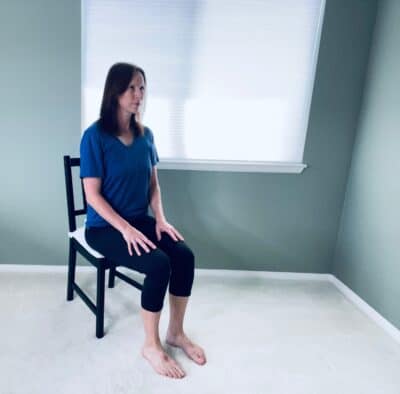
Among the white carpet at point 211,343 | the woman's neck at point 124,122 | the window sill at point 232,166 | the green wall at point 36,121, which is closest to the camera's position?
the white carpet at point 211,343

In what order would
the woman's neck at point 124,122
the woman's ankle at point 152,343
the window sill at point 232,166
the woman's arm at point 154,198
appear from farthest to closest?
1. the window sill at point 232,166
2. the woman's arm at point 154,198
3. the woman's neck at point 124,122
4. the woman's ankle at point 152,343

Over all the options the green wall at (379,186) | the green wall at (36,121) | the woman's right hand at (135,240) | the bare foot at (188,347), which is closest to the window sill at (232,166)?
the green wall at (379,186)

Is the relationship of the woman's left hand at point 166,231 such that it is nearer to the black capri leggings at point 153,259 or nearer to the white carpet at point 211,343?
the black capri leggings at point 153,259

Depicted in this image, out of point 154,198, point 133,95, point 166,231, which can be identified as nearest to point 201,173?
point 154,198

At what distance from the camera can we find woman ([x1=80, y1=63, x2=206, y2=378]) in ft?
4.78

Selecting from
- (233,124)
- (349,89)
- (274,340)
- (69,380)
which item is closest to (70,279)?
(69,380)

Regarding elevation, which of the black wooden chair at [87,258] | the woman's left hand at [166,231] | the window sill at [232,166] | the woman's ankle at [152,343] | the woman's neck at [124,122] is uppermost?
the woman's neck at [124,122]

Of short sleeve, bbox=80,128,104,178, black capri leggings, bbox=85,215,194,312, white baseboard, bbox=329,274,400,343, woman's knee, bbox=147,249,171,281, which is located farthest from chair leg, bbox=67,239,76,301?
white baseboard, bbox=329,274,400,343

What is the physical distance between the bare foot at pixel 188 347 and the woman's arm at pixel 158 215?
→ 1.53 feet

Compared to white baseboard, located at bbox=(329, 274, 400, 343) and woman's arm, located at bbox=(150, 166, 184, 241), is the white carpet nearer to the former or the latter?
white baseboard, located at bbox=(329, 274, 400, 343)

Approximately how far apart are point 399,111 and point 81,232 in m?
1.86

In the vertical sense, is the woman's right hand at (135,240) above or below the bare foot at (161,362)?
above

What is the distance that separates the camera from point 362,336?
5.91 ft

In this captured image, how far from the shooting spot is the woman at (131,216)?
4.78ft
